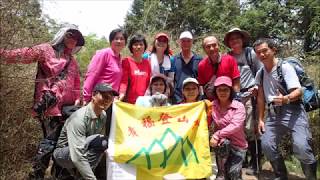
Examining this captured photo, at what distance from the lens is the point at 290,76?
4992 mm

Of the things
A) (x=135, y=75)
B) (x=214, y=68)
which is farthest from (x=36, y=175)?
(x=214, y=68)

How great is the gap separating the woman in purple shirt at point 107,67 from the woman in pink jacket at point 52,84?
189 mm

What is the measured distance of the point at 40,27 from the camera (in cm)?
465

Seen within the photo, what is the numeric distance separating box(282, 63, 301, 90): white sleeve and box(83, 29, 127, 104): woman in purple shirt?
2.23m

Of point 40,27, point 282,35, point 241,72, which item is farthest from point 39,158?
point 282,35

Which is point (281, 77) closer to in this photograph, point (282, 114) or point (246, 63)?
point (282, 114)

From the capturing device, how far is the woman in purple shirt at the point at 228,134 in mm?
5047

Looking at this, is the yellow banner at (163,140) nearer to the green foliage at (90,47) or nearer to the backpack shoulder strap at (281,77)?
the backpack shoulder strap at (281,77)

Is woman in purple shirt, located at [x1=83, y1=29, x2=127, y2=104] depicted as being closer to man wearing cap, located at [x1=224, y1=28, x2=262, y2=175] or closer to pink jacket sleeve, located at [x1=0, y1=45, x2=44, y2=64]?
pink jacket sleeve, located at [x1=0, y1=45, x2=44, y2=64]

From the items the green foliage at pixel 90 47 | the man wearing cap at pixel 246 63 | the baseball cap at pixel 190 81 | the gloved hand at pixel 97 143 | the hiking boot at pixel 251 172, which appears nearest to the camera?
the gloved hand at pixel 97 143

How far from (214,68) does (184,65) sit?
1.50 feet

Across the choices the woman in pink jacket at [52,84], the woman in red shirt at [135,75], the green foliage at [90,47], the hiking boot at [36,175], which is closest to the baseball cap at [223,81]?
the woman in red shirt at [135,75]

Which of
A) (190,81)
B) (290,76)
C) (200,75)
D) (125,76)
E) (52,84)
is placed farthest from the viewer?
(200,75)

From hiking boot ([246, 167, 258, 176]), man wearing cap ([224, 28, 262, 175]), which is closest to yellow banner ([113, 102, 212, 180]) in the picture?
man wearing cap ([224, 28, 262, 175])
